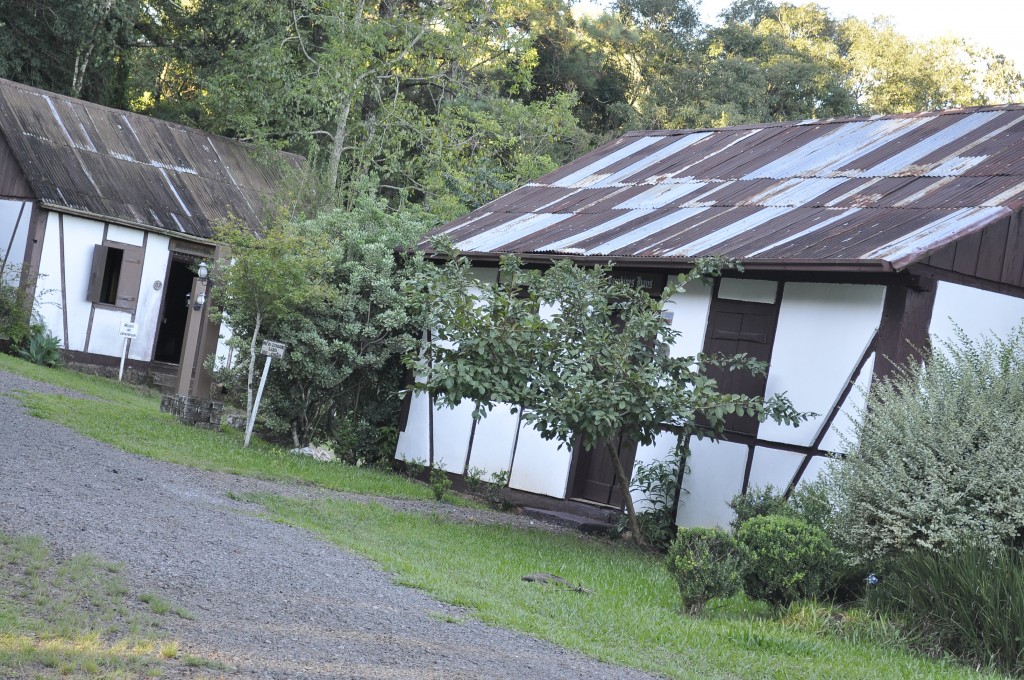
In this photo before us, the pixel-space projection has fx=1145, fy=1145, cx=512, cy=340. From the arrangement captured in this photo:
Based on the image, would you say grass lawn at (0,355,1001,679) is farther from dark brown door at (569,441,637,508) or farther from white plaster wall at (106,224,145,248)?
white plaster wall at (106,224,145,248)

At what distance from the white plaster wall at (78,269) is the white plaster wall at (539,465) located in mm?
11330

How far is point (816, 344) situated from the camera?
11312mm

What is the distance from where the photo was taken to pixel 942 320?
1087 centimetres

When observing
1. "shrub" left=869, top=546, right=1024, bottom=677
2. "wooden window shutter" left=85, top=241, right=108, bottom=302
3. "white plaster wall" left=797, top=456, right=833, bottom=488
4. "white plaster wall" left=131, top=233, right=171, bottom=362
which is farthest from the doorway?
"shrub" left=869, top=546, right=1024, bottom=677

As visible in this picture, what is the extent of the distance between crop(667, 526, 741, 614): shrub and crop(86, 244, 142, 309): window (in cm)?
1656

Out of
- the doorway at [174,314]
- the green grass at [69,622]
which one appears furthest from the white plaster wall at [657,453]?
the doorway at [174,314]

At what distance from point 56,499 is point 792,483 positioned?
666 centimetres

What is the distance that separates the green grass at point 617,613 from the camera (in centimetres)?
674

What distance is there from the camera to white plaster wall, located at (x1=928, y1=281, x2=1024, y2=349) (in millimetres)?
10820

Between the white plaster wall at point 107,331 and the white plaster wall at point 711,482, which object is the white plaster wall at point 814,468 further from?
the white plaster wall at point 107,331

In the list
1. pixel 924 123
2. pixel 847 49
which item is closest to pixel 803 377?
pixel 924 123

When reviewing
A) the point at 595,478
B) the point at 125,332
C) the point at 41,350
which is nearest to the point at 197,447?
the point at 595,478

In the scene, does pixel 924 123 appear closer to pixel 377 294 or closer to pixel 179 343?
pixel 377 294

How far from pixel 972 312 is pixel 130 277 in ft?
53.9
